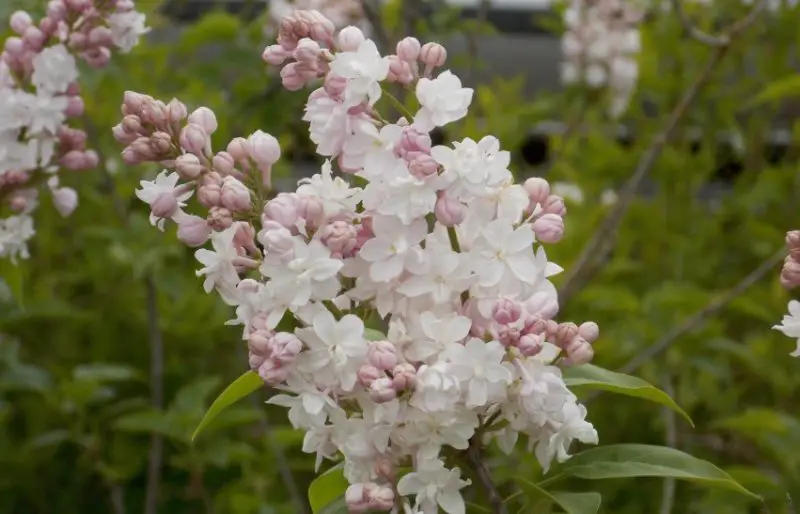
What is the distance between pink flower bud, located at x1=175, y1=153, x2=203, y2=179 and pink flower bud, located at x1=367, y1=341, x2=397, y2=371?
165 mm

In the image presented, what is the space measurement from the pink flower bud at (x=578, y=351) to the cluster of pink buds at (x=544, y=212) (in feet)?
0.23

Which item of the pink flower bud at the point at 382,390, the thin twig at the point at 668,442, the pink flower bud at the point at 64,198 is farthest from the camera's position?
the thin twig at the point at 668,442

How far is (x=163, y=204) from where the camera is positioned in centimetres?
72

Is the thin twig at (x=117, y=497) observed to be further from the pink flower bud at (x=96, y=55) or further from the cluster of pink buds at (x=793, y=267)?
the cluster of pink buds at (x=793, y=267)

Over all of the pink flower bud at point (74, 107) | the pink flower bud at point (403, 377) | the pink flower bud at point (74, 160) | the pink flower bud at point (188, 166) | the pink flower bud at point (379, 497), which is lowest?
the pink flower bud at point (74, 160)

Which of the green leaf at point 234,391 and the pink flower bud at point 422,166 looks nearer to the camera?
the pink flower bud at point 422,166

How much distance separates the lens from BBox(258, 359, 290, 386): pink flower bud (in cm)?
66

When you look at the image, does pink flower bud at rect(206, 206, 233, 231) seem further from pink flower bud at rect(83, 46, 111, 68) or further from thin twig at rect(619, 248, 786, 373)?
thin twig at rect(619, 248, 786, 373)

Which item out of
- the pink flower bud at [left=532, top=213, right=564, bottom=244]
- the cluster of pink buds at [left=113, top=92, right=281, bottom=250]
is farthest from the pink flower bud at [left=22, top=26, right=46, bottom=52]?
the pink flower bud at [left=532, top=213, right=564, bottom=244]

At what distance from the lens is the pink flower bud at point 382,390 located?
25.6 inches

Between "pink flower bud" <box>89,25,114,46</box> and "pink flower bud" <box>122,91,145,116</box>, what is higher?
"pink flower bud" <box>122,91,145,116</box>

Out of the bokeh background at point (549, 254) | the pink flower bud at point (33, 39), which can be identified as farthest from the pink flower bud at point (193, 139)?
the bokeh background at point (549, 254)

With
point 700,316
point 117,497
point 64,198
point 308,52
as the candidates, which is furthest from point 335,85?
point 117,497

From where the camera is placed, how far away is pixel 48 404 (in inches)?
68.6
